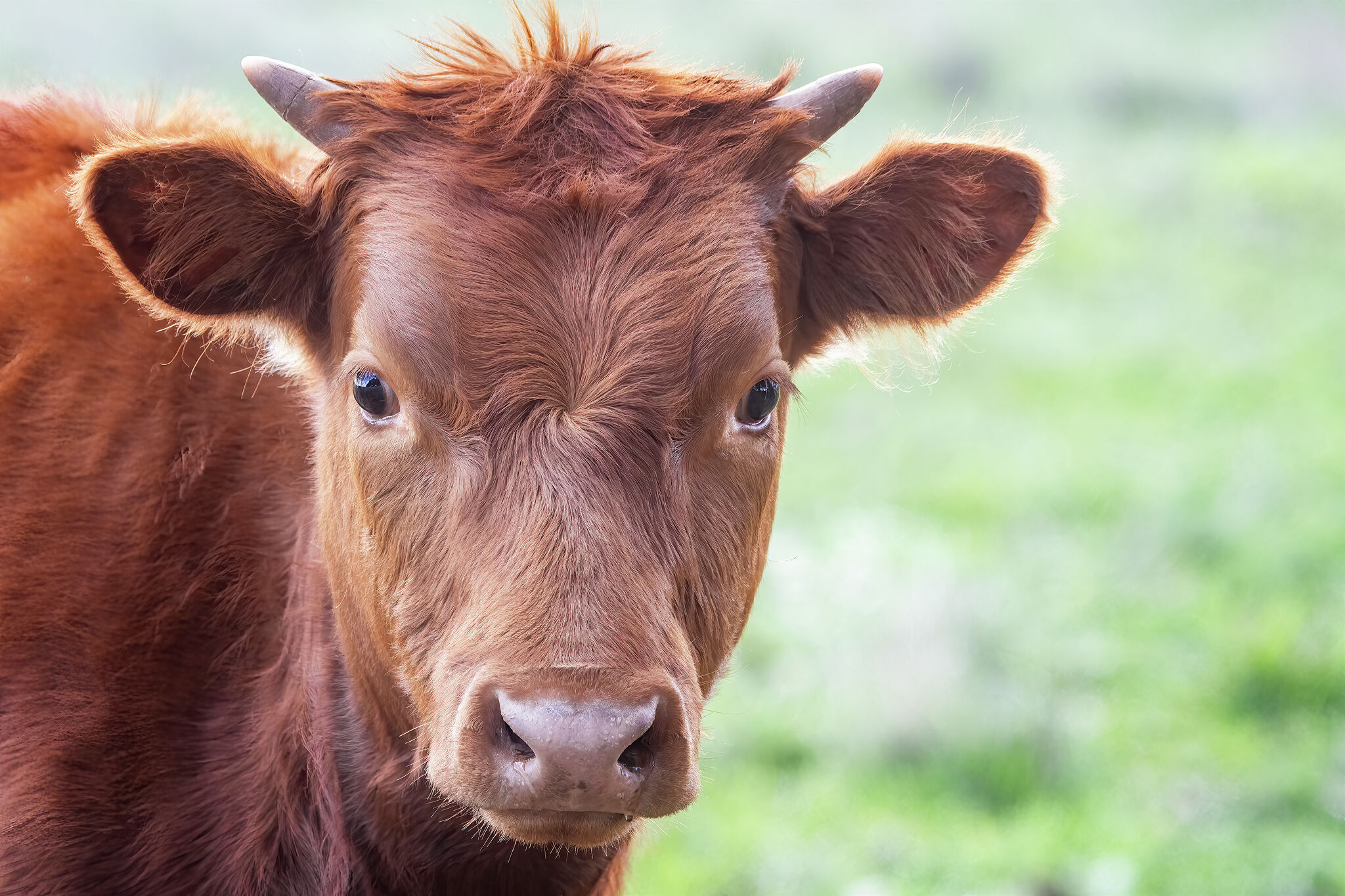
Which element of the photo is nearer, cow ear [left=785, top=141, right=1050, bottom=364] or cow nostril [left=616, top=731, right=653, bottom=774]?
cow nostril [left=616, top=731, right=653, bottom=774]

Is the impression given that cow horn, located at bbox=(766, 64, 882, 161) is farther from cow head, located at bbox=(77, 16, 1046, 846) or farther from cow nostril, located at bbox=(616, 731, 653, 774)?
cow nostril, located at bbox=(616, 731, 653, 774)

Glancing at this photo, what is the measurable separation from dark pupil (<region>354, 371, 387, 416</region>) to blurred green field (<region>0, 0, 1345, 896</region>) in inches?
39.4

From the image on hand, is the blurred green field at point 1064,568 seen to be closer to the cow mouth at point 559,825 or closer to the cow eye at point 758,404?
the cow mouth at point 559,825

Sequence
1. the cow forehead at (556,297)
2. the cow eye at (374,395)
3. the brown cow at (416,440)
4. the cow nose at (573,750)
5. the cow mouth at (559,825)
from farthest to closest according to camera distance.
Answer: the cow eye at (374,395)
the cow forehead at (556,297)
the brown cow at (416,440)
the cow mouth at (559,825)
the cow nose at (573,750)

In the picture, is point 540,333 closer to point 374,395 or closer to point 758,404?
point 374,395

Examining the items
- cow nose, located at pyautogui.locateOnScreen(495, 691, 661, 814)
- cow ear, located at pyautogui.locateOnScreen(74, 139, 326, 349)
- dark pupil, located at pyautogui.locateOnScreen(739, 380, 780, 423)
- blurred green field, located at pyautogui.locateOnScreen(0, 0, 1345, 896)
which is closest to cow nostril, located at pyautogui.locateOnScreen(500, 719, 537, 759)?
cow nose, located at pyautogui.locateOnScreen(495, 691, 661, 814)

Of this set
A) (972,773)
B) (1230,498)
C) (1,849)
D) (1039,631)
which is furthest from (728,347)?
(1230,498)

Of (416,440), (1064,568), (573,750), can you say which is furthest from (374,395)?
(1064,568)

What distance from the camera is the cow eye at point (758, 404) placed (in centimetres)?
279

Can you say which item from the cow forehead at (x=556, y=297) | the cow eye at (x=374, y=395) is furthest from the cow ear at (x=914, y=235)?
the cow eye at (x=374, y=395)

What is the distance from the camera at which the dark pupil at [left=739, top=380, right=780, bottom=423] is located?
9.16 feet

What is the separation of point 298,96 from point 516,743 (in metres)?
1.48

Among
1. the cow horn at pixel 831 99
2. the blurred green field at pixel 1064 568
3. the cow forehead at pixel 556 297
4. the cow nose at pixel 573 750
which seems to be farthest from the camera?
the blurred green field at pixel 1064 568

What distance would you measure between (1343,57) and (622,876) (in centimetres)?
2261
